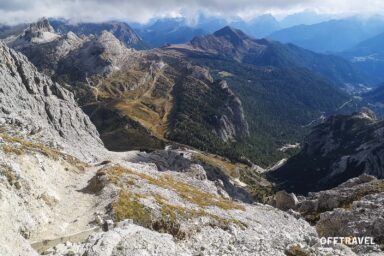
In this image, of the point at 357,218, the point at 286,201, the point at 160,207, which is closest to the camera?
the point at 160,207

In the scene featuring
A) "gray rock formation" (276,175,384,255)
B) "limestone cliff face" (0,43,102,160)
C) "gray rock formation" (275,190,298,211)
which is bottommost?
"gray rock formation" (275,190,298,211)

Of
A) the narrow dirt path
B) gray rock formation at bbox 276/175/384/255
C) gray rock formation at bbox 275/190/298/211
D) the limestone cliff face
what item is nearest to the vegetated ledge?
the narrow dirt path

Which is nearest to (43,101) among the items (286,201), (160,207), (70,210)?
(286,201)

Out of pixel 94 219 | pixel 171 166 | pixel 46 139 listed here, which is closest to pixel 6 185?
pixel 94 219

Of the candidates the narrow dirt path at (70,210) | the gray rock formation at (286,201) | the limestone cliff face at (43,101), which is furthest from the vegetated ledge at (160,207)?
the limestone cliff face at (43,101)

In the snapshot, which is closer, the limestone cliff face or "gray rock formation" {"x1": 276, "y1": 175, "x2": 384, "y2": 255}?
"gray rock formation" {"x1": 276, "y1": 175, "x2": 384, "y2": 255}

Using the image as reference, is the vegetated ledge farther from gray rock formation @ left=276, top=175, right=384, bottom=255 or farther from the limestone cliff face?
the limestone cliff face

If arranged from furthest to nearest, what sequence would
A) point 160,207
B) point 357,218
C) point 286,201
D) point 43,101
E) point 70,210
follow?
point 43,101, point 286,201, point 357,218, point 160,207, point 70,210

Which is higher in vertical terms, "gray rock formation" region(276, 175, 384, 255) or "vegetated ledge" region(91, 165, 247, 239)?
"vegetated ledge" region(91, 165, 247, 239)

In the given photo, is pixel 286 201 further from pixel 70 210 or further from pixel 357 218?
pixel 70 210

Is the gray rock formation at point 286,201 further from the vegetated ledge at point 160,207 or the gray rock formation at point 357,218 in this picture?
the vegetated ledge at point 160,207

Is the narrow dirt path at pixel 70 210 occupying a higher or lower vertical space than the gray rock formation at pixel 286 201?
higher

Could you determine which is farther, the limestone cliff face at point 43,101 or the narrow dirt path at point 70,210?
the limestone cliff face at point 43,101

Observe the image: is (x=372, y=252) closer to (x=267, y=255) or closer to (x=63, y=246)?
(x=267, y=255)
